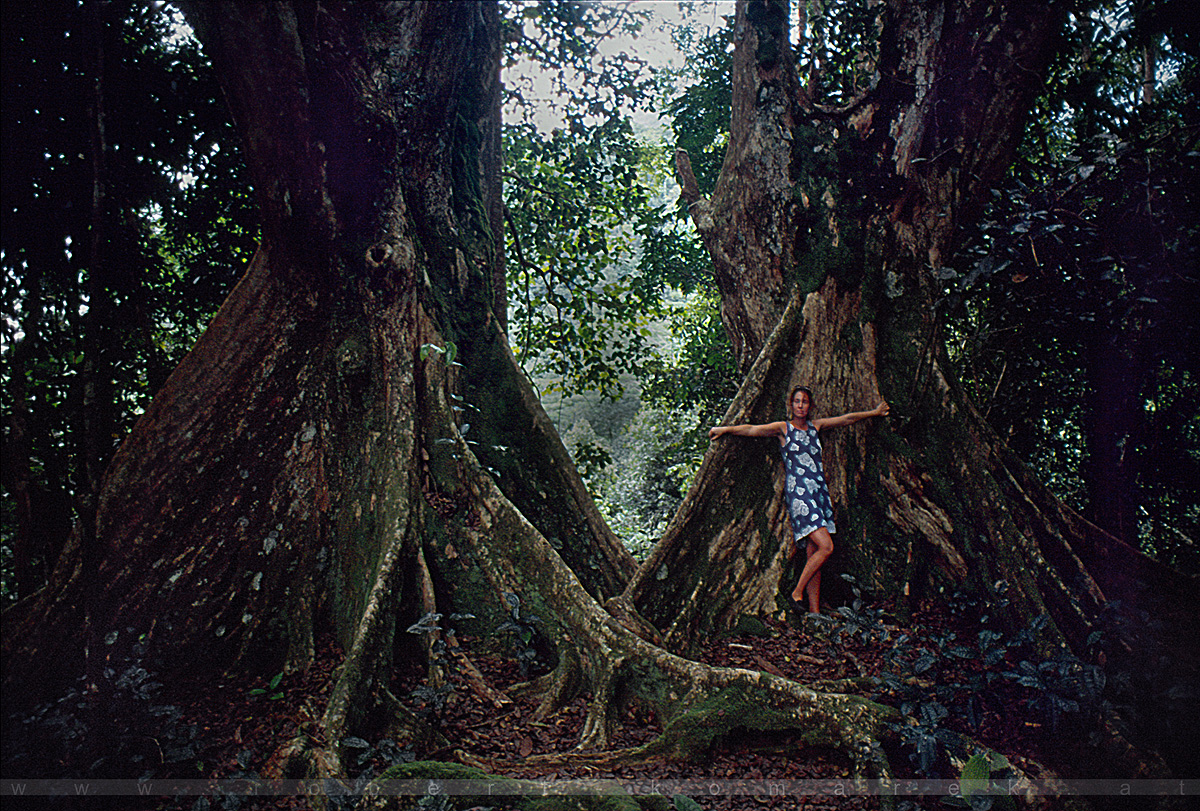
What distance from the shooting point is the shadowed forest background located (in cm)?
306

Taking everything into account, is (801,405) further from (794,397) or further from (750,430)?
(750,430)

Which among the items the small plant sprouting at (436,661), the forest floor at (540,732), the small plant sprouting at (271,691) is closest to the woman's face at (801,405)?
the forest floor at (540,732)

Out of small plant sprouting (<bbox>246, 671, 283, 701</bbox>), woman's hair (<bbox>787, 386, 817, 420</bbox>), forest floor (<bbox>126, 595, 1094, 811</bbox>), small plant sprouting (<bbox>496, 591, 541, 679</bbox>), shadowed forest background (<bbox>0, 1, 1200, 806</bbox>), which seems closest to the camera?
forest floor (<bbox>126, 595, 1094, 811</bbox>)

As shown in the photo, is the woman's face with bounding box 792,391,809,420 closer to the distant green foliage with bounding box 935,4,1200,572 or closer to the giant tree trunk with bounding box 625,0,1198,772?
the giant tree trunk with bounding box 625,0,1198,772

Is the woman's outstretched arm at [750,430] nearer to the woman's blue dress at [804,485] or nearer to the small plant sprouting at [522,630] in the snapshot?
the woman's blue dress at [804,485]

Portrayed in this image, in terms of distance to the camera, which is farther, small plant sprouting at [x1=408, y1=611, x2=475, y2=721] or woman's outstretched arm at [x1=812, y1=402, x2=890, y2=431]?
woman's outstretched arm at [x1=812, y1=402, x2=890, y2=431]

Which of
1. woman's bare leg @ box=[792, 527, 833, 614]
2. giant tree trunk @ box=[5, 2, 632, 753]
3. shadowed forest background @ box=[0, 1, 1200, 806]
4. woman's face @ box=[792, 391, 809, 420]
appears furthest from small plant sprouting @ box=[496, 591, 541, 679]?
woman's face @ box=[792, 391, 809, 420]

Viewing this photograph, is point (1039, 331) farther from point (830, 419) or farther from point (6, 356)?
point (6, 356)

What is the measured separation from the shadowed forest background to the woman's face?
199 millimetres

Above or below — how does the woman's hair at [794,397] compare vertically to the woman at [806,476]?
above

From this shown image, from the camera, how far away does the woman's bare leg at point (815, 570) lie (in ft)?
13.6

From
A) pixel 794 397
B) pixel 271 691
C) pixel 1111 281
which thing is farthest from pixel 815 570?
pixel 271 691

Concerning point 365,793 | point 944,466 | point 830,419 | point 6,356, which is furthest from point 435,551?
point 944,466

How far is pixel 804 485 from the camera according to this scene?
4.27m
